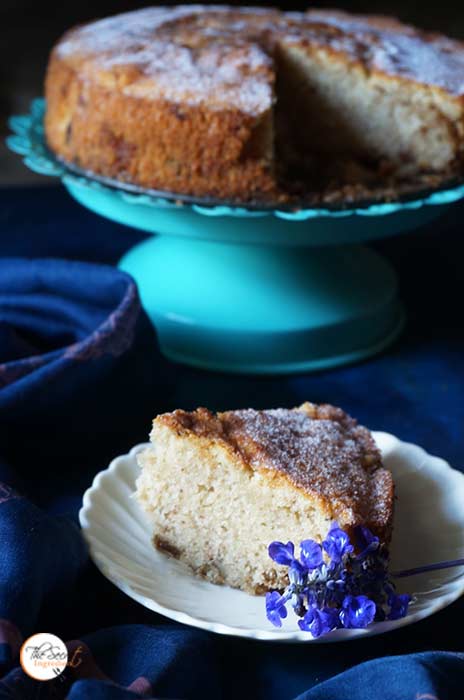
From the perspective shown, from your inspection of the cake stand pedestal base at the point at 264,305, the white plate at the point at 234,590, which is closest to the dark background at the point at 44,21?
the cake stand pedestal base at the point at 264,305

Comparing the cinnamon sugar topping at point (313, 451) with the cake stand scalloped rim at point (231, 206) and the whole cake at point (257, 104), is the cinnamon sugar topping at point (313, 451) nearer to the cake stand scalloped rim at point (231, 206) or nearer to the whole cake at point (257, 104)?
the cake stand scalloped rim at point (231, 206)

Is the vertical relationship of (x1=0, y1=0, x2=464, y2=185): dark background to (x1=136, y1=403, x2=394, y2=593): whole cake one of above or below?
below

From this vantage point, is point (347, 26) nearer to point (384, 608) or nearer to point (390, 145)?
point (390, 145)

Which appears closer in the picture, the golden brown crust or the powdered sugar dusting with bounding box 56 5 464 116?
the golden brown crust

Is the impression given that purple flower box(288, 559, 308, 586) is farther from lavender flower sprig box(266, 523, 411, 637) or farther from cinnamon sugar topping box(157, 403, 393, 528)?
cinnamon sugar topping box(157, 403, 393, 528)

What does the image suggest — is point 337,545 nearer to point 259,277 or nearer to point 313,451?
point 313,451

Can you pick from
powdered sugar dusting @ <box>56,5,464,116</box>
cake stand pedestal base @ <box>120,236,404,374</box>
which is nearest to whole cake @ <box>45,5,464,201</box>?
powdered sugar dusting @ <box>56,5,464,116</box>
